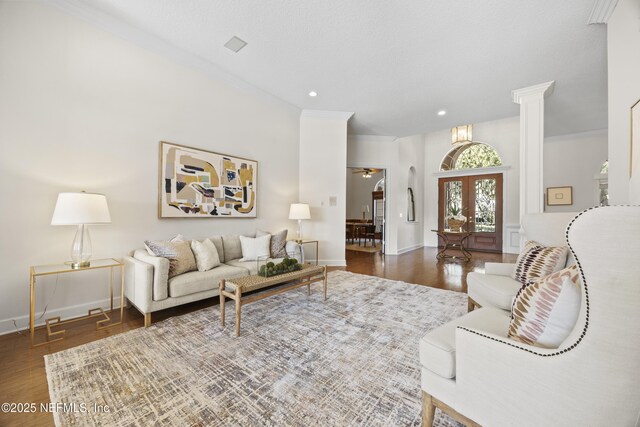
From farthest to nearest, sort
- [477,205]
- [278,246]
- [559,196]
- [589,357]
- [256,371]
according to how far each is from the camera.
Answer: [477,205]
[559,196]
[278,246]
[256,371]
[589,357]

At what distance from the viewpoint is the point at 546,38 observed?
291 cm

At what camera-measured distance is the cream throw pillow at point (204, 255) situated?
2.95 metres

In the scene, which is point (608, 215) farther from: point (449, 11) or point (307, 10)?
point (307, 10)

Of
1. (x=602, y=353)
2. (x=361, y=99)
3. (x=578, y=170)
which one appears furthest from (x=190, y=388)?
(x=578, y=170)

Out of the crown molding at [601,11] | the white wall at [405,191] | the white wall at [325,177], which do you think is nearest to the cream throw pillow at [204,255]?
the white wall at [325,177]

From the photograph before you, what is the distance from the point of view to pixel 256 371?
5.73 ft

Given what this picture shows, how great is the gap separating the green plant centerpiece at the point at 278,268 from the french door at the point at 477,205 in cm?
662

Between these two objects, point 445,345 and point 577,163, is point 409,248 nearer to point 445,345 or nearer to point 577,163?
point 577,163

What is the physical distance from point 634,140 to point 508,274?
1457 mm

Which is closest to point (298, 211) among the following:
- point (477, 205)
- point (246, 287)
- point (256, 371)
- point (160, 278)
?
point (246, 287)

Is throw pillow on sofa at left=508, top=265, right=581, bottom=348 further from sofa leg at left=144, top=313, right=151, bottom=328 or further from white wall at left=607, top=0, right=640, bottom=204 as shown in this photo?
sofa leg at left=144, top=313, right=151, bottom=328

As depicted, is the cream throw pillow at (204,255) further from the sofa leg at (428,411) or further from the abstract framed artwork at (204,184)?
the sofa leg at (428,411)

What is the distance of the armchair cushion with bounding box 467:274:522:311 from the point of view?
80.6 inches

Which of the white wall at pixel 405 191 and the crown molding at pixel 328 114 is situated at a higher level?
the crown molding at pixel 328 114
